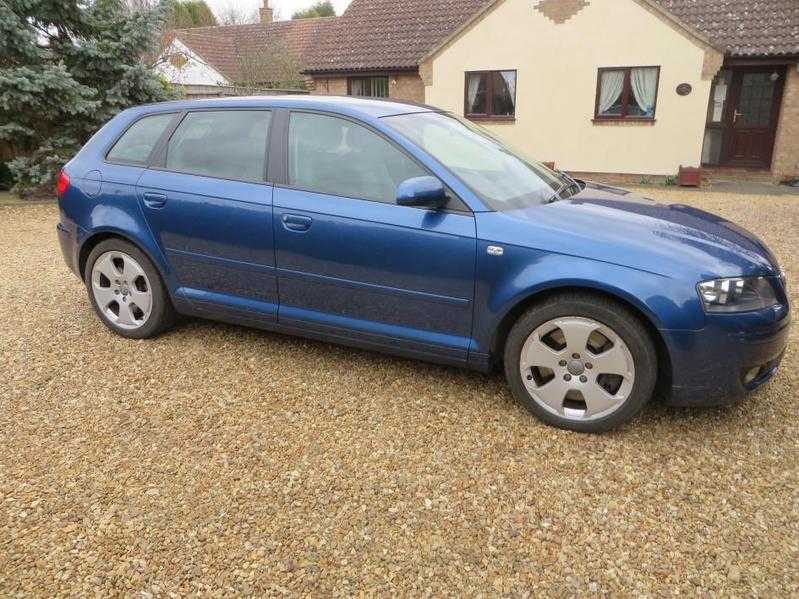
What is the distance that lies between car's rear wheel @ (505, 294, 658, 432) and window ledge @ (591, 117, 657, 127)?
41.3 feet

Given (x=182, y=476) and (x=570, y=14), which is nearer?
(x=182, y=476)

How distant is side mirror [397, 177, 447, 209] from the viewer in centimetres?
321

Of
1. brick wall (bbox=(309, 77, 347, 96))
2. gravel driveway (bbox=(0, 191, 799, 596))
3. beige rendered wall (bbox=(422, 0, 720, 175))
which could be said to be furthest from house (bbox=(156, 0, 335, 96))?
gravel driveway (bbox=(0, 191, 799, 596))

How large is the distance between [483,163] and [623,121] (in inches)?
469

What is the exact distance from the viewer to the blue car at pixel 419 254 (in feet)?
9.84

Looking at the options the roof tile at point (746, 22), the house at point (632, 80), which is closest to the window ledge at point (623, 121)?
the house at point (632, 80)

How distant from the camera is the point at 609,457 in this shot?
3049mm

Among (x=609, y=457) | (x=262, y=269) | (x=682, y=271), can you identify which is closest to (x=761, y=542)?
(x=609, y=457)

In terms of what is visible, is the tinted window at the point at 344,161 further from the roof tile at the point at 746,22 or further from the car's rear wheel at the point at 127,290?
the roof tile at the point at 746,22

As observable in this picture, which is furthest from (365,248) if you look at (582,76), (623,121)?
(582,76)

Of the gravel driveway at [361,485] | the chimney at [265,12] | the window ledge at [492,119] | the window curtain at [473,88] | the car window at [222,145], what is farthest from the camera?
the chimney at [265,12]

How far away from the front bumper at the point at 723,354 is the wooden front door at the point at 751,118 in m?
13.6

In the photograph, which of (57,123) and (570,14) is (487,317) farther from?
(570,14)

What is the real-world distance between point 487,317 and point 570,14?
518 inches
